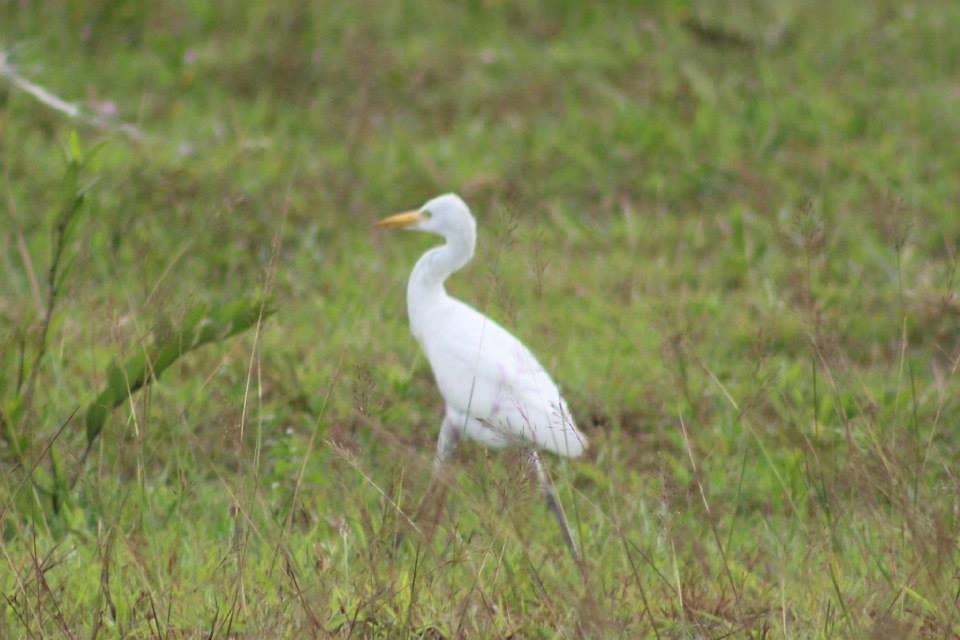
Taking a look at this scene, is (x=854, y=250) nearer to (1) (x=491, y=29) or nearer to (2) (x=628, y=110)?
(2) (x=628, y=110)

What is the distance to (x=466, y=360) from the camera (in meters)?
3.59

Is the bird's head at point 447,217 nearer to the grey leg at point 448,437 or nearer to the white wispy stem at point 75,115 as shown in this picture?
the grey leg at point 448,437

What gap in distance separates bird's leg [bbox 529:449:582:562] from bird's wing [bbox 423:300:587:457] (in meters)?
0.14

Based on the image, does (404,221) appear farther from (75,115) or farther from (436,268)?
(75,115)

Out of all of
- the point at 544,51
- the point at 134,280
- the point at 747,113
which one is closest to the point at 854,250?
the point at 747,113

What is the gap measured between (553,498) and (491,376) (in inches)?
16.9

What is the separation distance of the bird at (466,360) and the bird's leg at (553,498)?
0.02 metres

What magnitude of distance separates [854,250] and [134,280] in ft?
7.97

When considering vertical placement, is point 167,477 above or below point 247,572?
below

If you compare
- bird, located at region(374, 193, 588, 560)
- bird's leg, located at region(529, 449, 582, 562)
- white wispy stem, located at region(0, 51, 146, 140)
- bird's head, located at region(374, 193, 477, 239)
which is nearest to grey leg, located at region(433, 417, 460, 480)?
bird, located at region(374, 193, 588, 560)

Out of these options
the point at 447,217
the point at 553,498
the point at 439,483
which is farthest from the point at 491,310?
the point at 439,483

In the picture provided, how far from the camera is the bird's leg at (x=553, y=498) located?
228 cm

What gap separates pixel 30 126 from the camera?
5.79m

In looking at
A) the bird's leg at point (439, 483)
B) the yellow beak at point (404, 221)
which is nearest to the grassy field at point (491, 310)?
the bird's leg at point (439, 483)
